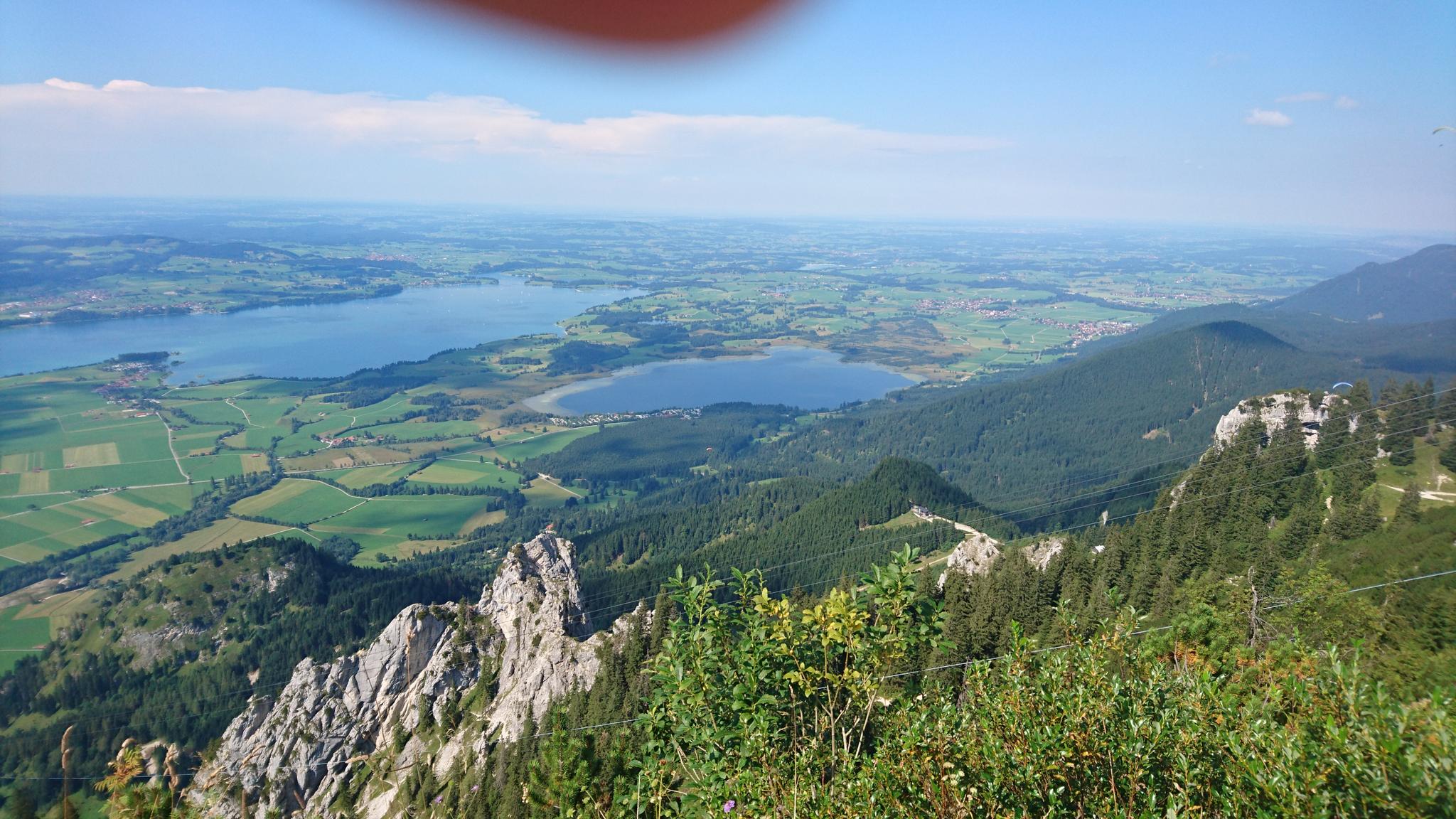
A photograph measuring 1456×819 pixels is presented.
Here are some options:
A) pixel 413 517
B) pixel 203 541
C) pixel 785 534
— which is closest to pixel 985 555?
pixel 785 534

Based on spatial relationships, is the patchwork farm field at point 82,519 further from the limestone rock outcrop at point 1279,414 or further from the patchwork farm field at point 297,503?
the limestone rock outcrop at point 1279,414

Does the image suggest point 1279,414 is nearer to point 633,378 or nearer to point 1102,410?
point 1102,410

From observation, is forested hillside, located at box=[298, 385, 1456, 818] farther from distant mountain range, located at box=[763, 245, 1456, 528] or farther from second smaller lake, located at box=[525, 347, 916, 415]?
second smaller lake, located at box=[525, 347, 916, 415]

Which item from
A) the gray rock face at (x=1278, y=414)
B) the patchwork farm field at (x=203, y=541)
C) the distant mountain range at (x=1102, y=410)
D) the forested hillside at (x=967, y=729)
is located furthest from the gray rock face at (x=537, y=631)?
the distant mountain range at (x=1102, y=410)

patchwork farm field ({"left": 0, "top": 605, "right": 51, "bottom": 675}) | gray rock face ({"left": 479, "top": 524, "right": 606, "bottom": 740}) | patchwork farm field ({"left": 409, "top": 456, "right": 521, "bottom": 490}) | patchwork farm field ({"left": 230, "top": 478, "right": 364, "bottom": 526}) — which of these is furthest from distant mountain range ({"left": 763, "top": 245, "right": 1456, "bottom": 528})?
patchwork farm field ({"left": 0, "top": 605, "right": 51, "bottom": 675})


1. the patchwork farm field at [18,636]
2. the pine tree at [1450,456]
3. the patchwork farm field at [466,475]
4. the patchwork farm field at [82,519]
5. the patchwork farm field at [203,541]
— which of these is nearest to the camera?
the pine tree at [1450,456]

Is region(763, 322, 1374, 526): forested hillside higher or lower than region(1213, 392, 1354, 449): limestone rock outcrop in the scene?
Result: lower
